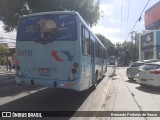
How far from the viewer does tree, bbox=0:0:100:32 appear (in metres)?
27.2

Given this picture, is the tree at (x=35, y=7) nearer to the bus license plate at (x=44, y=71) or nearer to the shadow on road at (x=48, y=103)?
the shadow on road at (x=48, y=103)

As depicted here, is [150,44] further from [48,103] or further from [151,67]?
[48,103]

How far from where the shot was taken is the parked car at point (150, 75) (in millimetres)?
Answer: 16208

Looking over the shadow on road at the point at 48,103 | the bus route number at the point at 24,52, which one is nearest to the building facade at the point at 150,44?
the shadow on road at the point at 48,103

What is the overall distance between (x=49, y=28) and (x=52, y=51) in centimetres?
89

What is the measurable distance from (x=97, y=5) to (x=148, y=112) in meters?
24.0

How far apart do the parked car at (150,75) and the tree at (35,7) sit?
1299cm

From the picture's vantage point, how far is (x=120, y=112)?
9.53 meters

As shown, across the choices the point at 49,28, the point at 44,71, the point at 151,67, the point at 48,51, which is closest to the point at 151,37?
the point at 151,67

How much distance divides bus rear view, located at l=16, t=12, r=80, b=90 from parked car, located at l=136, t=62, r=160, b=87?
726 cm

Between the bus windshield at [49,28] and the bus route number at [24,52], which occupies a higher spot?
the bus windshield at [49,28]

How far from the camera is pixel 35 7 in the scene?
27625 millimetres

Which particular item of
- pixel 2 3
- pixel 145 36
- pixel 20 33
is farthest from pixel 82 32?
pixel 145 36

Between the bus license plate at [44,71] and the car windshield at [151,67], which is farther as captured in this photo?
the car windshield at [151,67]
